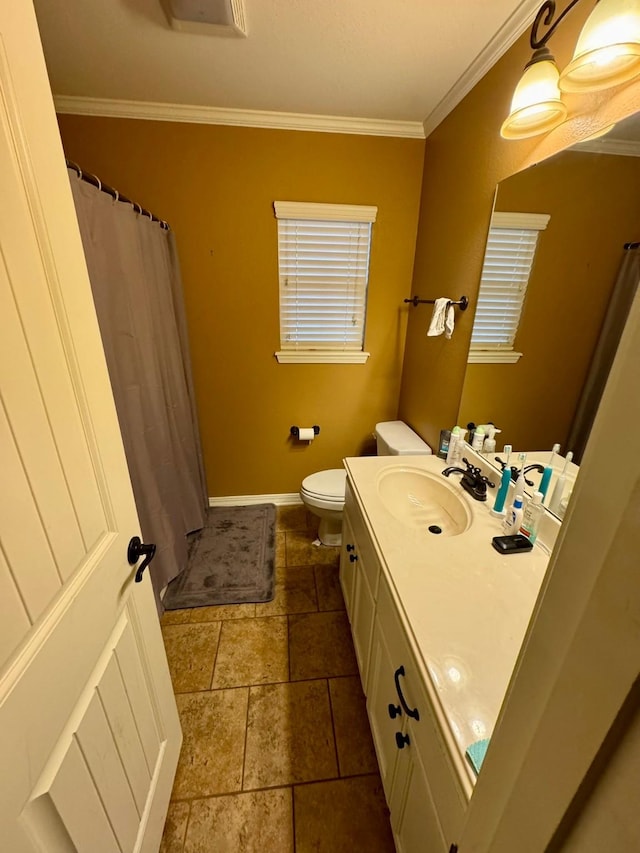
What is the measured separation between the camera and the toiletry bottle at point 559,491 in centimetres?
100

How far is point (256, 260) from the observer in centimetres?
198

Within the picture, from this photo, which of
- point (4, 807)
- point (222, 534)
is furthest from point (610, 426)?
point (222, 534)

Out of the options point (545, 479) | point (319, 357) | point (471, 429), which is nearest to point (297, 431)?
point (319, 357)

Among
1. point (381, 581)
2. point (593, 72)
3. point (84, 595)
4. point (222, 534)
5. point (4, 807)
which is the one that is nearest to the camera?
point (4, 807)

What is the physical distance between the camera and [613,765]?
24 centimetres

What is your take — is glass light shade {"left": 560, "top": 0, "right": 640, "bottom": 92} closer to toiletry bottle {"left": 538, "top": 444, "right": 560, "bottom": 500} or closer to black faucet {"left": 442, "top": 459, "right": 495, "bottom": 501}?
toiletry bottle {"left": 538, "top": 444, "right": 560, "bottom": 500}

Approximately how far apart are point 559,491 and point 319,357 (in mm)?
1541

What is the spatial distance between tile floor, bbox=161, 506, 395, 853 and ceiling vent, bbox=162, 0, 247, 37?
2.39m

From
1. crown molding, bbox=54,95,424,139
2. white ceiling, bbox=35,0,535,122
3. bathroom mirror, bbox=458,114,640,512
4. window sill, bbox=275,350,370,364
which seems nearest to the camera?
bathroom mirror, bbox=458,114,640,512

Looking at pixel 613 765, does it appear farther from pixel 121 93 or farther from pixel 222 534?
pixel 121 93

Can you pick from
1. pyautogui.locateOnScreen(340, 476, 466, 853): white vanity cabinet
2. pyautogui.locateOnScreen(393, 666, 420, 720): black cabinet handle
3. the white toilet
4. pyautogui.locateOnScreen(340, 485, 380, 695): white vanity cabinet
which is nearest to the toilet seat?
the white toilet

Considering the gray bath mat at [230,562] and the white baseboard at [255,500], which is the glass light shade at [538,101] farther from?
the white baseboard at [255,500]

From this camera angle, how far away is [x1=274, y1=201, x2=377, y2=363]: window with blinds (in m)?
1.93

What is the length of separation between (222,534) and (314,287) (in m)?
1.73
